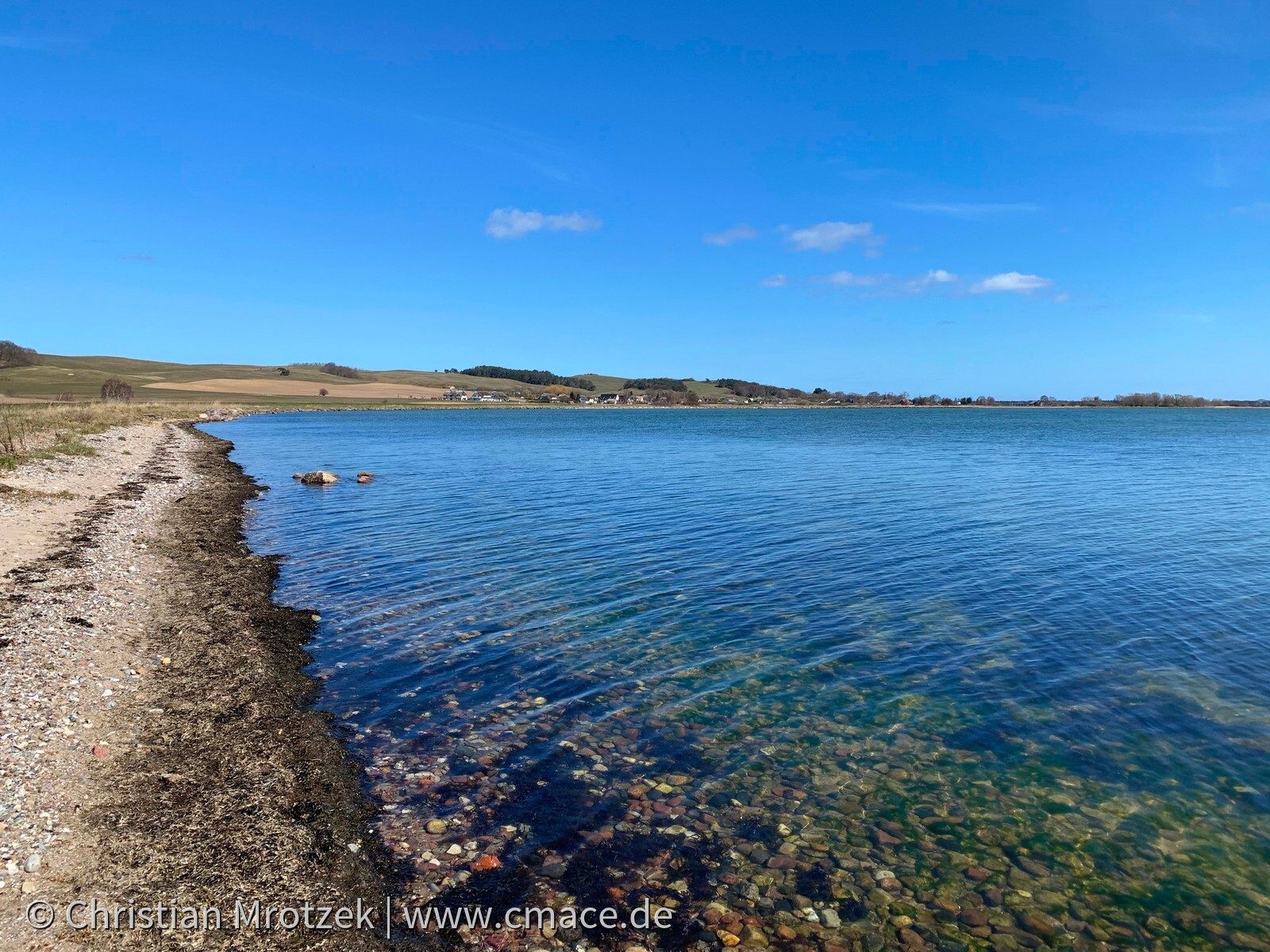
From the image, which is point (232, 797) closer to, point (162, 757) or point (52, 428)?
point (162, 757)

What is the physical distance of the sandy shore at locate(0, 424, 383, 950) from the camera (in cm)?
691

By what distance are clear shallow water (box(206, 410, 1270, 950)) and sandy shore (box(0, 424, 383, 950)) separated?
833 mm

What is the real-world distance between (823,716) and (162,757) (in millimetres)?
9708

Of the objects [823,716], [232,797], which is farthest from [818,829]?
[232,797]

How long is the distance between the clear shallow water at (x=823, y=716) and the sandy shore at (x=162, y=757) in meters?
0.83

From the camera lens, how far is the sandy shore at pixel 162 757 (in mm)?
6910

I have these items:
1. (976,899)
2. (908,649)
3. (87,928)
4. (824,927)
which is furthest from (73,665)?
(908,649)

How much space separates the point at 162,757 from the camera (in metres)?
9.34

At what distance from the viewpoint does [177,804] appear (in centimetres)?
830

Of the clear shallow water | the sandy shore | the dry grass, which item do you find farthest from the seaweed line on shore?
the dry grass

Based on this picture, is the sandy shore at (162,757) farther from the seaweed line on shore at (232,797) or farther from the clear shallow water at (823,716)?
the clear shallow water at (823,716)

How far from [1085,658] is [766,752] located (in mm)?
7818

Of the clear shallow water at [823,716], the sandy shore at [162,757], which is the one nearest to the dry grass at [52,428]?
the clear shallow water at [823,716]

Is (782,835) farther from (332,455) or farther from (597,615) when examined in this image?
(332,455)
